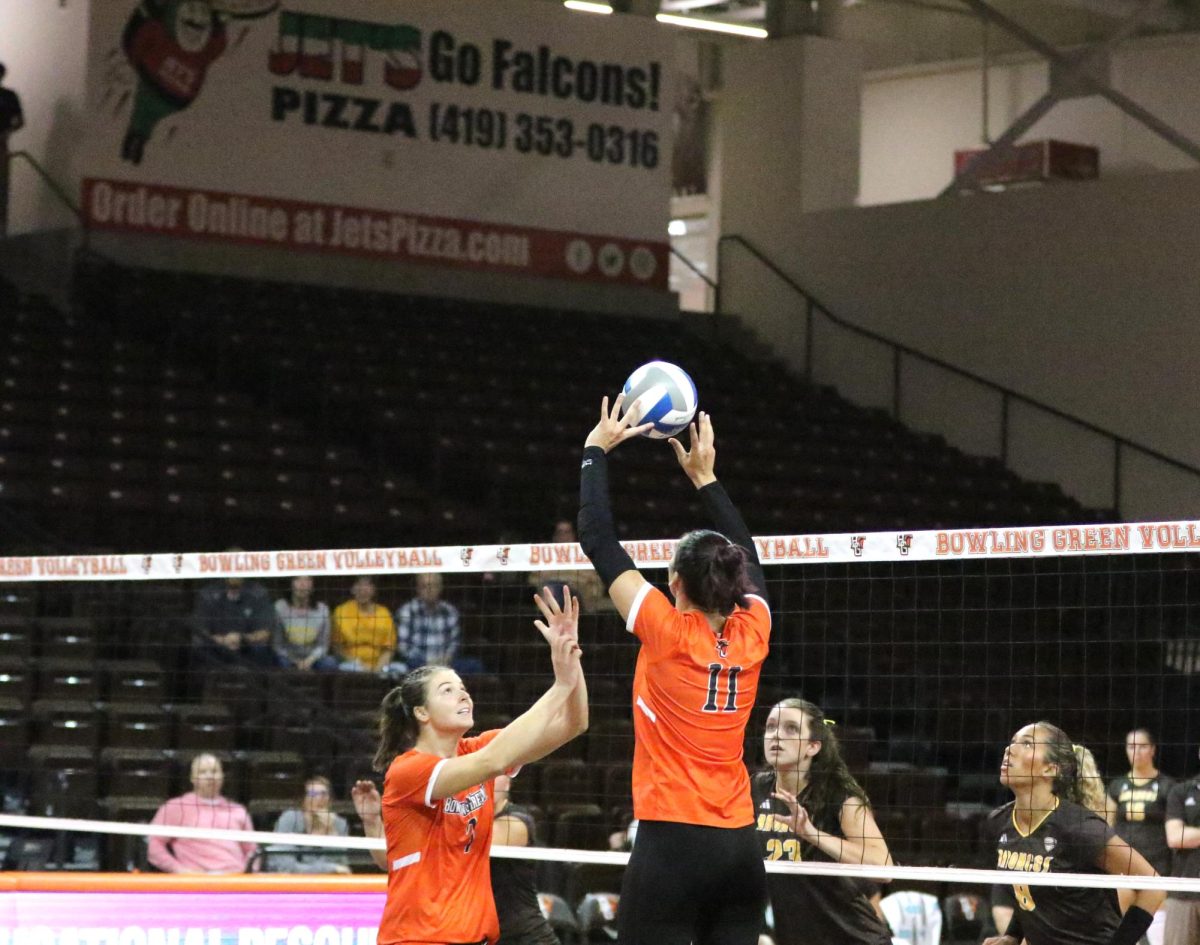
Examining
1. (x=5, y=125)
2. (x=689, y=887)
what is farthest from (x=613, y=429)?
(x=5, y=125)

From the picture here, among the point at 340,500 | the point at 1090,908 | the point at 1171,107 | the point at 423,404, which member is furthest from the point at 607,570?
the point at 1171,107

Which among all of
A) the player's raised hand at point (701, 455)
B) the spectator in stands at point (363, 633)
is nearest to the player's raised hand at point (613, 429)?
the player's raised hand at point (701, 455)

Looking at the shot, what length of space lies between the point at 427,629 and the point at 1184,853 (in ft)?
15.3

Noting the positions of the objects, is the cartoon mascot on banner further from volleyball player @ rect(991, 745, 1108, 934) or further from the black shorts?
the black shorts

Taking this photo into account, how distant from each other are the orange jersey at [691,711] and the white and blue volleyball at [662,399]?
2.09 ft

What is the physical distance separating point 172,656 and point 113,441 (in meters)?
2.68

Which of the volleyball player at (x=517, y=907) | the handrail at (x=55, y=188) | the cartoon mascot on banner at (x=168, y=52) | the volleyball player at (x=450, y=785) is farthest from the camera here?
the cartoon mascot on banner at (x=168, y=52)

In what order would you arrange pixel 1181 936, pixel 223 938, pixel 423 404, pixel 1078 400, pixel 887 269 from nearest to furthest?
1. pixel 223 938
2. pixel 1181 936
3. pixel 423 404
4. pixel 1078 400
5. pixel 887 269

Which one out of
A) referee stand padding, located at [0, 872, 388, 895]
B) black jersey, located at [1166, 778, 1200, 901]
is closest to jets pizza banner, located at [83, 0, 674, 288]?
referee stand padding, located at [0, 872, 388, 895]

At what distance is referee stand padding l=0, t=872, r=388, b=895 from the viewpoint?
7699mm

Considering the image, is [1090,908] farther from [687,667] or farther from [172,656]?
[172,656]

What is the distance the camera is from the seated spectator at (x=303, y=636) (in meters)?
12.1

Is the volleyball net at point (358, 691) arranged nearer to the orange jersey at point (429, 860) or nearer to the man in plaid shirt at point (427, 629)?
the man in plaid shirt at point (427, 629)

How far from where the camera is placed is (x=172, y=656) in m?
12.9
